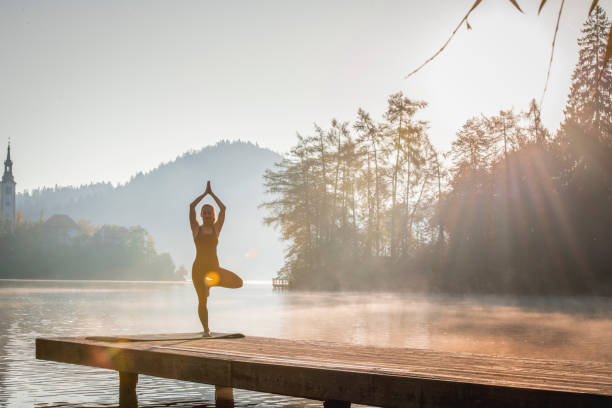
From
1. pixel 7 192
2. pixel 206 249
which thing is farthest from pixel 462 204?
pixel 7 192

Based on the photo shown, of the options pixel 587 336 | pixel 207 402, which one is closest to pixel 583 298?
pixel 587 336

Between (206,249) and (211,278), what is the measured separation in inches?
16.2

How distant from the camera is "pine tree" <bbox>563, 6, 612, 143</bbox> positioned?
133 ft

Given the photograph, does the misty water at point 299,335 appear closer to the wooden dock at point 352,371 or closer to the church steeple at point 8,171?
the wooden dock at point 352,371

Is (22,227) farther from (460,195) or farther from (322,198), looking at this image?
(460,195)

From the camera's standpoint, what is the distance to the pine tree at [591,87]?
4050 centimetres

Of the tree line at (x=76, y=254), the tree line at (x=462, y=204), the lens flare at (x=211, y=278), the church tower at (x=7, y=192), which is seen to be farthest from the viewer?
the church tower at (x=7, y=192)

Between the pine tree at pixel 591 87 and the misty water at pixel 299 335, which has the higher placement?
the pine tree at pixel 591 87

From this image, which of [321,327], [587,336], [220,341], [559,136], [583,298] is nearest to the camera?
[220,341]

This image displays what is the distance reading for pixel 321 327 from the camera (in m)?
20.9

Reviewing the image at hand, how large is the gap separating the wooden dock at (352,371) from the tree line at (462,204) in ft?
109

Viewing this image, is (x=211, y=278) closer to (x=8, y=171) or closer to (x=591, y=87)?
(x=591, y=87)

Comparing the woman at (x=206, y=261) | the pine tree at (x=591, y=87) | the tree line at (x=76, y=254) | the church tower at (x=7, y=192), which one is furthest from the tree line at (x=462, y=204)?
the church tower at (x=7, y=192)

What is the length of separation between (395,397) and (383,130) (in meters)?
49.2
